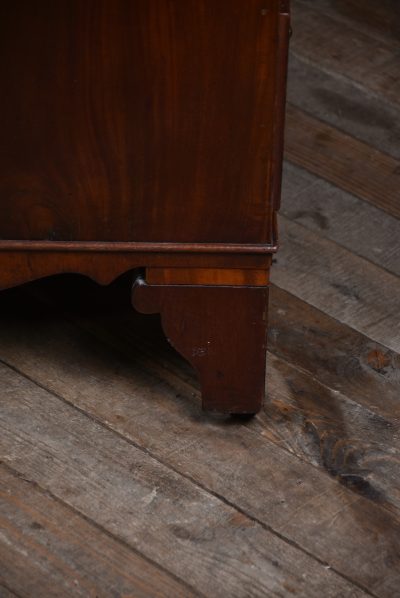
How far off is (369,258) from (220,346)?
54 cm

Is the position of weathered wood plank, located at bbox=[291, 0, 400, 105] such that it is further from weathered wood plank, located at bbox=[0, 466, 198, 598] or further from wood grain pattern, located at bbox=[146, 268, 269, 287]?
weathered wood plank, located at bbox=[0, 466, 198, 598]

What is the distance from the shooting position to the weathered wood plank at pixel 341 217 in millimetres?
2109

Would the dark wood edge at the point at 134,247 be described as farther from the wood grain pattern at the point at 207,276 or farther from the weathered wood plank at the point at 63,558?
the weathered wood plank at the point at 63,558

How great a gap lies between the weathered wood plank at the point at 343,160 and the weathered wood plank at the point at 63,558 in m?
0.95

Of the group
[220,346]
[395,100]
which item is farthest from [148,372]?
[395,100]

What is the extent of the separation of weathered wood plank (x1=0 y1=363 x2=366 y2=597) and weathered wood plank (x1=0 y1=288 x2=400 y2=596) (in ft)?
0.04

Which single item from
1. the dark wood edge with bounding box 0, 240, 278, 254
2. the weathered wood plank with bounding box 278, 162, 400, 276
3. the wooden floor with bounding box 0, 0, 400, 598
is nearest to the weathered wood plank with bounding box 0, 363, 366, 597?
the wooden floor with bounding box 0, 0, 400, 598

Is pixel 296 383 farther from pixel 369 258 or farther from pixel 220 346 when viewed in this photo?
pixel 369 258

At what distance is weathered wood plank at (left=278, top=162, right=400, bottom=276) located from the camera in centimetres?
211

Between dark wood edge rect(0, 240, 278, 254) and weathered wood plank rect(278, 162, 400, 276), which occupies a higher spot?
dark wood edge rect(0, 240, 278, 254)

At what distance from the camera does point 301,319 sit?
194 centimetres

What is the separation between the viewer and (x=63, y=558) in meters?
1.48

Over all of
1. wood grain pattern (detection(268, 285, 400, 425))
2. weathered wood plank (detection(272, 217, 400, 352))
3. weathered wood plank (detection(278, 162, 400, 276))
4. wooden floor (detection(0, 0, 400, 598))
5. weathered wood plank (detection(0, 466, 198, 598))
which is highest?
weathered wood plank (detection(0, 466, 198, 598))

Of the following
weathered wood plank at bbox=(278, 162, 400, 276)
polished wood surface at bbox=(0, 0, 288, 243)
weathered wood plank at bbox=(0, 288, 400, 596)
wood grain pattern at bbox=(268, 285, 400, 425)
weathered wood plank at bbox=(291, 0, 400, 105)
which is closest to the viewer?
polished wood surface at bbox=(0, 0, 288, 243)
